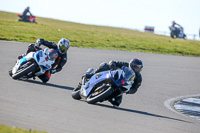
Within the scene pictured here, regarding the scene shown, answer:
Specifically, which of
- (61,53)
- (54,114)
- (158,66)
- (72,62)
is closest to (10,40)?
(72,62)

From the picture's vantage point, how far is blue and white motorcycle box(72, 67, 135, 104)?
8617 millimetres

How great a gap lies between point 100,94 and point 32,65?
297cm

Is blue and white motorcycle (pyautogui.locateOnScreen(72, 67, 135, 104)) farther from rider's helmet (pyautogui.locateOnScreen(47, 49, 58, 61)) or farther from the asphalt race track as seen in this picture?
rider's helmet (pyautogui.locateOnScreen(47, 49, 58, 61))

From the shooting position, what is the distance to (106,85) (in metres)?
8.63

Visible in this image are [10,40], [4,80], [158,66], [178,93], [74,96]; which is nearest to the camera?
[74,96]

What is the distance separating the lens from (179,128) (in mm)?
7855

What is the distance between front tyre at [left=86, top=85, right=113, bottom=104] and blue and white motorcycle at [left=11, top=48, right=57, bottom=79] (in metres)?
2.58

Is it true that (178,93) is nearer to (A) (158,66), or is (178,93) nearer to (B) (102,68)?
(B) (102,68)

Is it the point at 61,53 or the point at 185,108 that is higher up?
the point at 61,53

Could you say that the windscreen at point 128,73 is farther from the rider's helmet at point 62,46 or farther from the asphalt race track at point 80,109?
the rider's helmet at point 62,46

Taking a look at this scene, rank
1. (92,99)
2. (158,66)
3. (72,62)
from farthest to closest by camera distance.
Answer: (158,66) < (72,62) < (92,99)

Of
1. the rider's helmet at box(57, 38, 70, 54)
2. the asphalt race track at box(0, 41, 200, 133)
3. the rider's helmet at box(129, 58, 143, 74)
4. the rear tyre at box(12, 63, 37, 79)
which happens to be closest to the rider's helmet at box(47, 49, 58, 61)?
the rider's helmet at box(57, 38, 70, 54)

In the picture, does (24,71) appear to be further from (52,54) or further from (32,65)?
(52,54)

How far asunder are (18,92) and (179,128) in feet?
11.5
